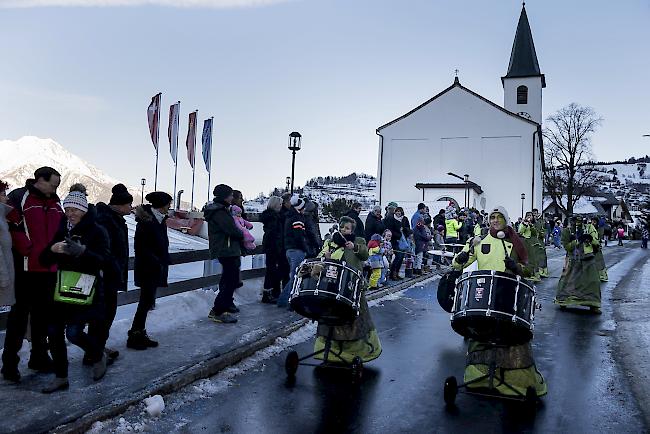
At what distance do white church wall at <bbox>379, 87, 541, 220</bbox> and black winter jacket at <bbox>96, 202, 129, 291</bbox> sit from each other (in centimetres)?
4621

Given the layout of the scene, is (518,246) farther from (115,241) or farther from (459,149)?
(459,149)

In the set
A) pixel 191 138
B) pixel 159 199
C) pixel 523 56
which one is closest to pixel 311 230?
pixel 159 199

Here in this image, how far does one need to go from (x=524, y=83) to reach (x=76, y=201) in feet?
203

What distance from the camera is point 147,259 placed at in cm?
699

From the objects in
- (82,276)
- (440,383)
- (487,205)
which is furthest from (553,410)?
(487,205)

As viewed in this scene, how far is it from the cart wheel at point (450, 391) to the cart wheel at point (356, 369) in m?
0.96

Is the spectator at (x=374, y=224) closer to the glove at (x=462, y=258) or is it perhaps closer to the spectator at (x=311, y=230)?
the spectator at (x=311, y=230)

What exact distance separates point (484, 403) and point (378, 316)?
4.77 metres

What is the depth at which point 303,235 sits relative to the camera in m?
9.88

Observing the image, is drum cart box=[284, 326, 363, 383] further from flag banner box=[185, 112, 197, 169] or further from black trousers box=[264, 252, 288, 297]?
flag banner box=[185, 112, 197, 169]

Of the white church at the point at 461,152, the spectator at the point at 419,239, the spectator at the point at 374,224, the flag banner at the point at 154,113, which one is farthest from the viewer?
the white church at the point at 461,152

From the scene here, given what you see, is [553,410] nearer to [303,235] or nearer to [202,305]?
[303,235]

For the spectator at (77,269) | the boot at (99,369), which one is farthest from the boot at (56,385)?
the boot at (99,369)

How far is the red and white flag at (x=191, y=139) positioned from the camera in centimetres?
3619
